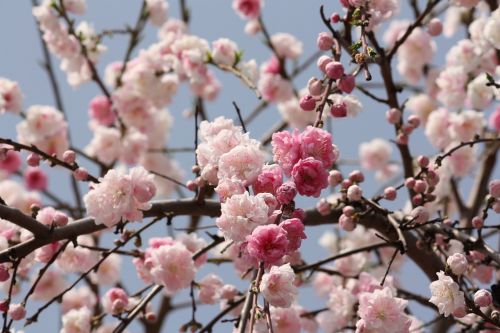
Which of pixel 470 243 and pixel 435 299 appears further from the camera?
pixel 470 243

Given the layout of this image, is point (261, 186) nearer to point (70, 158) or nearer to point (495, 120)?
point (70, 158)

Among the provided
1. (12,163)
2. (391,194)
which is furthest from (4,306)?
(12,163)

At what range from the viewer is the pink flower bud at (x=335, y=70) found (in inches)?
73.4

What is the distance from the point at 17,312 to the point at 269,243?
1.05 metres

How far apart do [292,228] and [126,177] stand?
0.64 meters

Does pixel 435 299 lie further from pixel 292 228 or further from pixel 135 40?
pixel 135 40

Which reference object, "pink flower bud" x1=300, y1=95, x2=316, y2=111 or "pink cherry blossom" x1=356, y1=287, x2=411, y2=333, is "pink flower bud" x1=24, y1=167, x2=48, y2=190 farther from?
"pink cherry blossom" x1=356, y1=287, x2=411, y2=333

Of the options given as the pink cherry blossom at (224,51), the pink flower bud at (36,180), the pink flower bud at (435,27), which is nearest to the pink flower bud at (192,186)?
the pink cherry blossom at (224,51)

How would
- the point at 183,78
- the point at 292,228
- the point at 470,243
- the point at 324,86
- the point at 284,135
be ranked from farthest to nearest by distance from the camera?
the point at 183,78 < the point at 470,243 < the point at 324,86 < the point at 284,135 < the point at 292,228

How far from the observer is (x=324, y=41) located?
7.16ft

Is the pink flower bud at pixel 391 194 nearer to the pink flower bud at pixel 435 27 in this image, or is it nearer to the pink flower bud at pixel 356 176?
the pink flower bud at pixel 356 176

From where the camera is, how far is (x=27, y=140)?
434 centimetres

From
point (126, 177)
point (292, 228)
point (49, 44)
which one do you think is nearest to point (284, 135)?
point (292, 228)

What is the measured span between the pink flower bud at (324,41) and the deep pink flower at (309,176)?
658 mm
